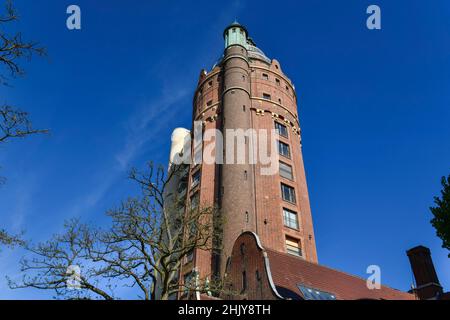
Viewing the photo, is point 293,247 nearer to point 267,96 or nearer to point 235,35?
point 267,96

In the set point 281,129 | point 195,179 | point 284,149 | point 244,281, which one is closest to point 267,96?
point 281,129

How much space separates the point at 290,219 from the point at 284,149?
8.29 meters

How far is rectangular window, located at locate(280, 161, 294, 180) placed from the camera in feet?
123

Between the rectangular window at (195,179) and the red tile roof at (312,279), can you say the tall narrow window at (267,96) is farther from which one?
the red tile roof at (312,279)

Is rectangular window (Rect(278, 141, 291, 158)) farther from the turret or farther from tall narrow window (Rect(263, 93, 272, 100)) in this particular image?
the turret

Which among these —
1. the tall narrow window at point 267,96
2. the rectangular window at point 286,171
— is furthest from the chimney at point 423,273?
the tall narrow window at point 267,96

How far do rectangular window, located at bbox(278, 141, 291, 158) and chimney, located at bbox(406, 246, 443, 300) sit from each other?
14.2 m

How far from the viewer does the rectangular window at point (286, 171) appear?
123 feet

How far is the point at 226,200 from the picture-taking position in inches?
1296

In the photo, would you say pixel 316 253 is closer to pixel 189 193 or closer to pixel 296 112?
pixel 189 193

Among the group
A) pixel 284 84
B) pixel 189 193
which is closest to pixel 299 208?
pixel 189 193

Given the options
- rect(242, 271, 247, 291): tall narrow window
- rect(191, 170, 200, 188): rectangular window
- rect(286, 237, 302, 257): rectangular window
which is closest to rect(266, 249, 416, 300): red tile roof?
rect(242, 271, 247, 291): tall narrow window

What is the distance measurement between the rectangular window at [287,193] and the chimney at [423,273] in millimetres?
10668
